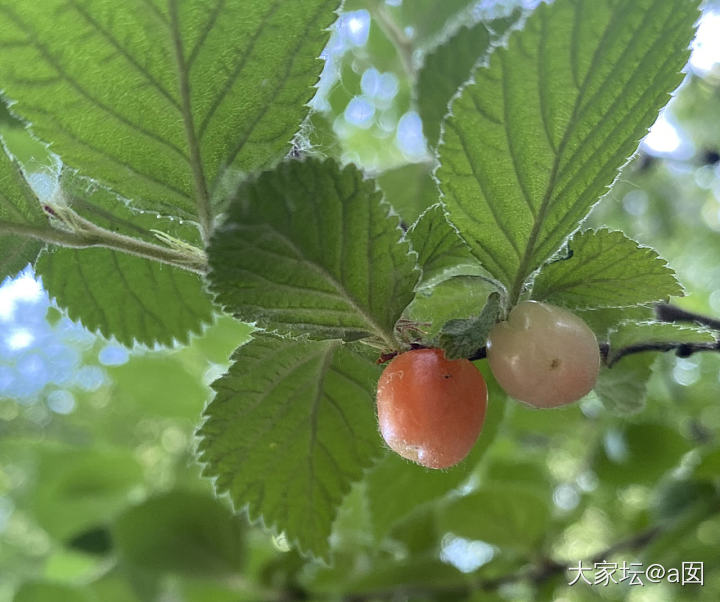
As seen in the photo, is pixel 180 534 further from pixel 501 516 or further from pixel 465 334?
pixel 465 334

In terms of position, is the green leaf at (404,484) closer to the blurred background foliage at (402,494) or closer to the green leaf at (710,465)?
the blurred background foliage at (402,494)

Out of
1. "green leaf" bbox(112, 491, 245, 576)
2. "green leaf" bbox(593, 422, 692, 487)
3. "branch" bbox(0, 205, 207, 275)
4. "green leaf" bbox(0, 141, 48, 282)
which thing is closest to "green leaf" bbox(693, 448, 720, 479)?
"green leaf" bbox(593, 422, 692, 487)

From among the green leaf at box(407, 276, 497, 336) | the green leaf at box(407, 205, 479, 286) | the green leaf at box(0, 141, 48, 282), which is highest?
the green leaf at box(0, 141, 48, 282)

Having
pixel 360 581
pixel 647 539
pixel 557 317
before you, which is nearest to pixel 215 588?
pixel 360 581

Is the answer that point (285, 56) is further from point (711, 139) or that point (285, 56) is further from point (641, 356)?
point (711, 139)

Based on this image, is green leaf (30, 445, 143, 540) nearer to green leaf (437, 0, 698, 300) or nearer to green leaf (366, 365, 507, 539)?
green leaf (366, 365, 507, 539)
